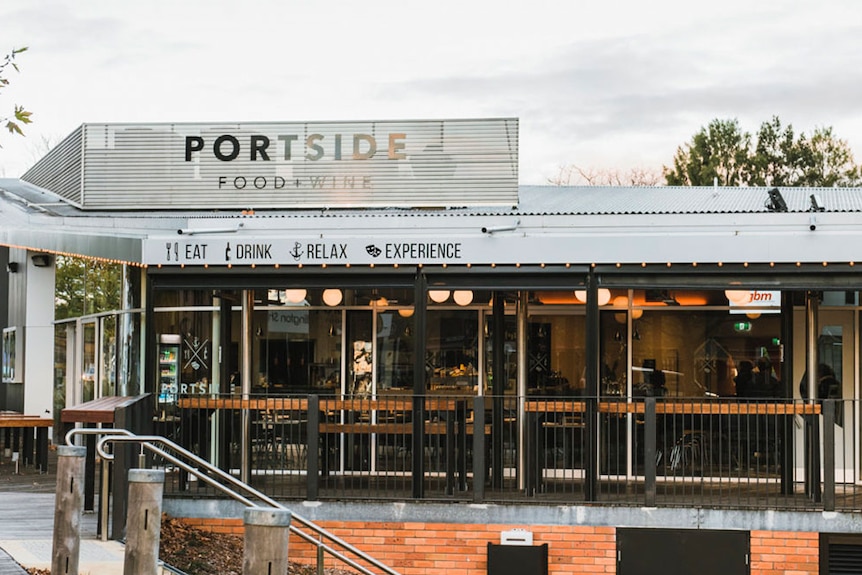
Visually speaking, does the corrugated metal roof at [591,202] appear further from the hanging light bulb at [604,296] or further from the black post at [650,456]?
the black post at [650,456]

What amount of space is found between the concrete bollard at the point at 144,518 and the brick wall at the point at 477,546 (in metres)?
4.54

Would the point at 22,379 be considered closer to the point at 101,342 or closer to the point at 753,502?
the point at 101,342

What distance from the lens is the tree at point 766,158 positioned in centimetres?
4419

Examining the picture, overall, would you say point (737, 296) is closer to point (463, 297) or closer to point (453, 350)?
point (463, 297)

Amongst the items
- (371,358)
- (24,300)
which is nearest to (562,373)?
(371,358)

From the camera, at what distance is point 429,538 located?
41.9 ft

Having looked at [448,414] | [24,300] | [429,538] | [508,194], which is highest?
[508,194]

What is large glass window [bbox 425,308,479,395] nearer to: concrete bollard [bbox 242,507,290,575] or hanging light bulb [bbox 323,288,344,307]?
hanging light bulb [bbox 323,288,344,307]

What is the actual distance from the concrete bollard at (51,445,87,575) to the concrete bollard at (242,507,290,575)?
1845 mm

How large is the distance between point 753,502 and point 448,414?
10.7 ft

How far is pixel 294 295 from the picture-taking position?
1574 cm

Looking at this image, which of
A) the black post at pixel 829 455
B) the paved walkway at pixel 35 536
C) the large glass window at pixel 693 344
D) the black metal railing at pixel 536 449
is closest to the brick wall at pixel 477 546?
the black metal railing at pixel 536 449

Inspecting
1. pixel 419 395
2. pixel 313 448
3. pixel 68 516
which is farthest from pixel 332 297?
pixel 68 516

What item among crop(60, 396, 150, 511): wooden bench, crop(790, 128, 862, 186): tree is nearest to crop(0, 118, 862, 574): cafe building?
crop(60, 396, 150, 511): wooden bench
